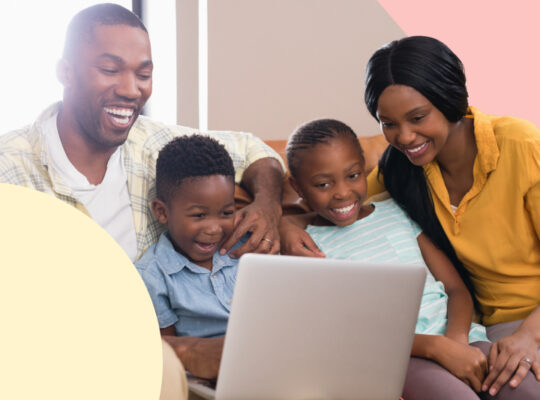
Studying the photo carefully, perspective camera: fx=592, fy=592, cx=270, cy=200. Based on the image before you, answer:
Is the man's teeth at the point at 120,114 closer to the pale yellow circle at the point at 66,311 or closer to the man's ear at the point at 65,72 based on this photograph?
the man's ear at the point at 65,72

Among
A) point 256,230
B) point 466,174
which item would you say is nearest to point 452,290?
point 466,174

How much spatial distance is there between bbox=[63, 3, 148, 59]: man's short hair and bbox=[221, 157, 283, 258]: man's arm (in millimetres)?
504

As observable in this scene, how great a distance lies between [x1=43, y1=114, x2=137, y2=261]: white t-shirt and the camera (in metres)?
1.46

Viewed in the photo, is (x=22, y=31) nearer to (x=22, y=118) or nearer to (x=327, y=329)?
(x=22, y=118)

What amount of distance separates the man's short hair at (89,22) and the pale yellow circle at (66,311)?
3.05 feet

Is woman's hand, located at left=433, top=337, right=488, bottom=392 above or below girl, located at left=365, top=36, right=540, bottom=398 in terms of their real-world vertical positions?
below

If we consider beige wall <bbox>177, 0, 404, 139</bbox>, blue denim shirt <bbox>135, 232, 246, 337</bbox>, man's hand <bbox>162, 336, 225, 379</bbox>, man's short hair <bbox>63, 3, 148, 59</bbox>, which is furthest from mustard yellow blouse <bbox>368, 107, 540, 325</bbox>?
beige wall <bbox>177, 0, 404, 139</bbox>

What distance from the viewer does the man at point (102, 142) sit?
4.69ft

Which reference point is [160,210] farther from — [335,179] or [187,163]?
[335,179]

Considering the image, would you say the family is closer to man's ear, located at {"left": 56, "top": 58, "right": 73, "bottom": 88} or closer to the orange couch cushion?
man's ear, located at {"left": 56, "top": 58, "right": 73, "bottom": 88}

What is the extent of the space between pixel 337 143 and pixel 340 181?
0.10 metres

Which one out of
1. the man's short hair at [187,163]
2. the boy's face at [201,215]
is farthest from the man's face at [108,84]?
the boy's face at [201,215]

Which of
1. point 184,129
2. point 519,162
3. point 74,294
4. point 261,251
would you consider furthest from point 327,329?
point 184,129

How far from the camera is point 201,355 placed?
3.63ft
